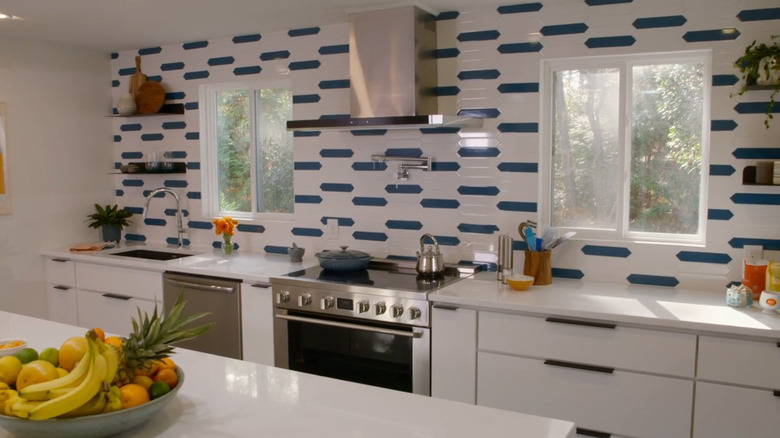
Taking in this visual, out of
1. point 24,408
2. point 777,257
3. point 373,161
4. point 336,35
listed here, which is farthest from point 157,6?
point 777,257

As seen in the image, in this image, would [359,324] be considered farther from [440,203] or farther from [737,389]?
[737,389]

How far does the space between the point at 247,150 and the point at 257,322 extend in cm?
148

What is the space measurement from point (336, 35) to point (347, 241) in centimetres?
129

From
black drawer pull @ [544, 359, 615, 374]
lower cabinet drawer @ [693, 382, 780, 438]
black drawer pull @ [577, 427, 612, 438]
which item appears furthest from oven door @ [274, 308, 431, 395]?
lower cabinet drawer @ [693, 382, 780, 438]

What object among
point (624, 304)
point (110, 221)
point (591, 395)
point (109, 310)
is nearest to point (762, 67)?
point (624, 304)

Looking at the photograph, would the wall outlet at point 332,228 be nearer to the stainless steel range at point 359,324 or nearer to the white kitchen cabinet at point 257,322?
the stainless steel range at point 359,324

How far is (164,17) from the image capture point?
391cm

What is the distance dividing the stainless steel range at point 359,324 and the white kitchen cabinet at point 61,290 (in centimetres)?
183

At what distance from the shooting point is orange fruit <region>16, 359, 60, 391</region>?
1456 mm

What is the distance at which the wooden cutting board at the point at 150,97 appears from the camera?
15.8ft

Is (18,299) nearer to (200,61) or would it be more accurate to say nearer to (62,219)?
(62,219)

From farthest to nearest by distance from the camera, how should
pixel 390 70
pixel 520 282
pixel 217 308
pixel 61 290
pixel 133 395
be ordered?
pixel 61 290
pixel 217 308
pixel 390 70
pixel 520 282
pixel 133 395

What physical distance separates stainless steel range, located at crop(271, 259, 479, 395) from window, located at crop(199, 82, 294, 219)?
1.06 meters

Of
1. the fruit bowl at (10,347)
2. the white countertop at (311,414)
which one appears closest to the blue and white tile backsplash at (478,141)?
the white countertop at (311,414)
